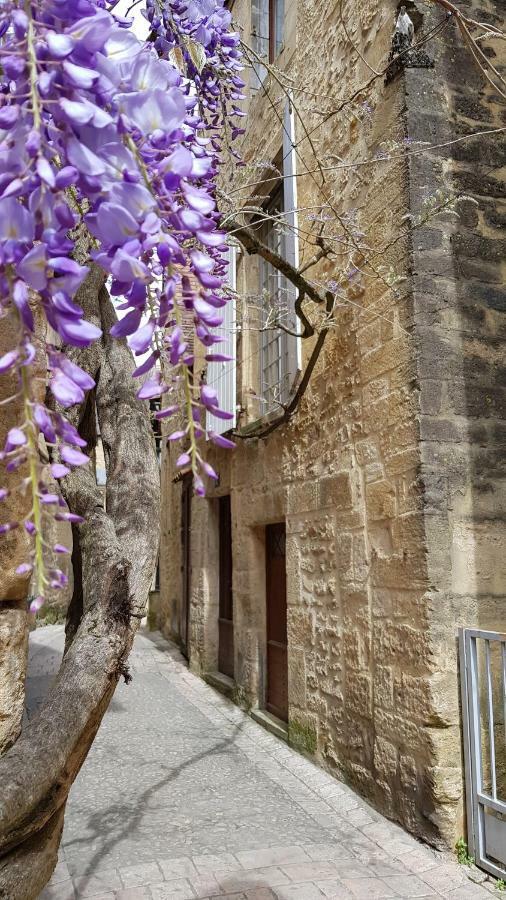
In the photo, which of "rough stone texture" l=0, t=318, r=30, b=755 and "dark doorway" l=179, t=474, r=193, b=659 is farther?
"dark doorway" l=179, t=474, r=193, b=659

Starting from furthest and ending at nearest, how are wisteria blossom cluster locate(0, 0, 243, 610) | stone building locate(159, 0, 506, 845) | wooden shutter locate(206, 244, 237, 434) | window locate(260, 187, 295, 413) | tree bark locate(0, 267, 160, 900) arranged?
wooden shutter locate(206, 244, 237, 434) → window locate(260, 187, 295, 413) → stone building locate(159, 0, 506, 845) → tree bark locate(0, 267, 160, 900) → wisteria blossom cluster locate(0, 0, 243, 610)

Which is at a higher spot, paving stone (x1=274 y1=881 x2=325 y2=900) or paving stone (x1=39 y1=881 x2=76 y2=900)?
paving stone (x1=39 y1=881 x2=76 y2=900)

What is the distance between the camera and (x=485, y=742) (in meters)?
3.61

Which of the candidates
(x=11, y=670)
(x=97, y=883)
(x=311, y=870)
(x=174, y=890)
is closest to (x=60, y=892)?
(x=97, y=883)

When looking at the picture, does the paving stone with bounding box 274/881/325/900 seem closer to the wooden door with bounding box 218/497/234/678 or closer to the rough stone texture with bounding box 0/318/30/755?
the rough stone texture with bounding box 0/318/30/755

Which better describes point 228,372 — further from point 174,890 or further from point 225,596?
point 174,890

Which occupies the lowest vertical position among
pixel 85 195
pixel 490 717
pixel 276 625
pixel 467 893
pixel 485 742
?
pixel 467 893

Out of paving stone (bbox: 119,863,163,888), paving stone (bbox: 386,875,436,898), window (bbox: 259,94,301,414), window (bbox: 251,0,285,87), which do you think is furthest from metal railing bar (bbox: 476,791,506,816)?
window (bbox: 251,0,285,87)

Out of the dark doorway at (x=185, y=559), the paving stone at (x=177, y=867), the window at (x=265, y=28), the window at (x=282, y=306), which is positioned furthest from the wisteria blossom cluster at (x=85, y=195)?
the dark doorway at (x=185, y=559)

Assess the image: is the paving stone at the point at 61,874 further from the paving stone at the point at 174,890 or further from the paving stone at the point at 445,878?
the paving stone at the point at 445,878

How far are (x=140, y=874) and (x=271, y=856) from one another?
62cm

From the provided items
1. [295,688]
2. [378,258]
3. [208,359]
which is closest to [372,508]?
[378,258]

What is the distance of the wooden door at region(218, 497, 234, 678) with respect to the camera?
25.2 ft

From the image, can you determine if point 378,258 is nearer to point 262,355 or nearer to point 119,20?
point 262,355
